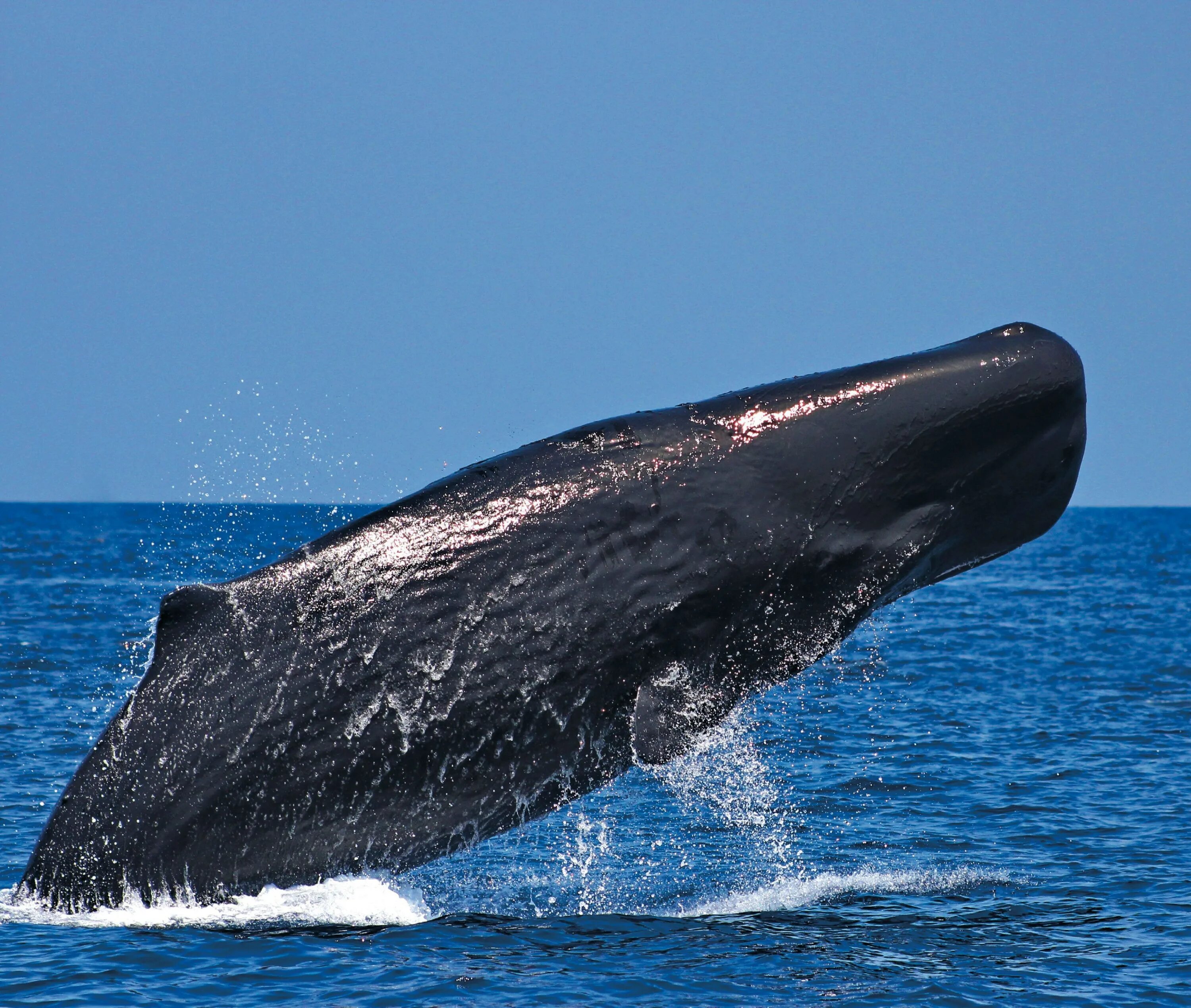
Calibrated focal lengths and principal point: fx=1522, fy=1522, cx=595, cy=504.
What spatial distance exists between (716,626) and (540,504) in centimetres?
115

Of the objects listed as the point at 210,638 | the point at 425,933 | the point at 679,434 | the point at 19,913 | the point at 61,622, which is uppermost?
the point at 61,622

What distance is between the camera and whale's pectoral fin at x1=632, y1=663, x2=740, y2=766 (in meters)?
7.99

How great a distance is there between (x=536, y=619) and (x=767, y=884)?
21.7 feet

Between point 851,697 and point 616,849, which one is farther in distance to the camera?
point 851,697

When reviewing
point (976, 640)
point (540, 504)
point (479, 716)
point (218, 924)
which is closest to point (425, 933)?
point (218, 924)

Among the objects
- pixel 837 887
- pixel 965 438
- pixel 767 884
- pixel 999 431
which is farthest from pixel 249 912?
pixel 837 887

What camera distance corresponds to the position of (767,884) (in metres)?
13.6

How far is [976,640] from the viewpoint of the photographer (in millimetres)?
41844

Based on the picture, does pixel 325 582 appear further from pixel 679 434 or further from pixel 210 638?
pixel 679 434

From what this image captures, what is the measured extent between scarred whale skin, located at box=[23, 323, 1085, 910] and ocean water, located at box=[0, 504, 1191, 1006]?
866 millimetres

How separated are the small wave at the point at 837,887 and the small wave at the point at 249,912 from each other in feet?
10.1

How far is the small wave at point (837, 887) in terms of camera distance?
12.5 meters

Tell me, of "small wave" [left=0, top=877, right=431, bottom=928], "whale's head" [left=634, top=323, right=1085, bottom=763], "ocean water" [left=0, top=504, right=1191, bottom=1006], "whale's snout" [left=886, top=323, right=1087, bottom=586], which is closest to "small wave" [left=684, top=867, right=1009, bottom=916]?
"ocean water" [left=0, top=504, right=1191, bottom=1006]

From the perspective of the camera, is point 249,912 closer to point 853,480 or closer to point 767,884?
point 853,480
